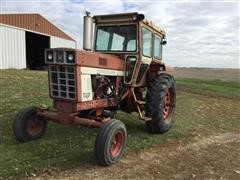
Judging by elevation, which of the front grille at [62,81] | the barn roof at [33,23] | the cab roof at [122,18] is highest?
the barn roof at [33,23]

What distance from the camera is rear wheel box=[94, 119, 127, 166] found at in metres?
6.07

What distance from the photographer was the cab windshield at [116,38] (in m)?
7.93

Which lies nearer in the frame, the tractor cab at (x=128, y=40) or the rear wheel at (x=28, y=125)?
the rear wheel at (x=28, y=125)

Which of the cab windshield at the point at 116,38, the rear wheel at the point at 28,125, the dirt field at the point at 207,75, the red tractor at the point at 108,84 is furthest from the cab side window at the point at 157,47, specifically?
the dirt field at the point at 207,75

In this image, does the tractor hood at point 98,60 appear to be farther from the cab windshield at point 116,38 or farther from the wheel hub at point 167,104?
the wheel hub at point 167,104

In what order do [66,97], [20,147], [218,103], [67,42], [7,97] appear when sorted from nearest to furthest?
[66,97]
[20,147]
[7,97]
[218,103]
[67,42]

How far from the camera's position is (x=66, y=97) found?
261 inches

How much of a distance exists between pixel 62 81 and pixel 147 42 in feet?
8.57

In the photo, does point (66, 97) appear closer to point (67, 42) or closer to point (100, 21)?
point (100, 21)

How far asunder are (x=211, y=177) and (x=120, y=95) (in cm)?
265

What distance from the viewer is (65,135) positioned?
798 centimetres

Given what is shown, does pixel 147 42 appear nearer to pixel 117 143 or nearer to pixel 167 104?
pixel 167 104

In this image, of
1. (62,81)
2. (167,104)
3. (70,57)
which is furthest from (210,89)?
(70,57)

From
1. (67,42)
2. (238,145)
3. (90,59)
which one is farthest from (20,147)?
(67,42)
